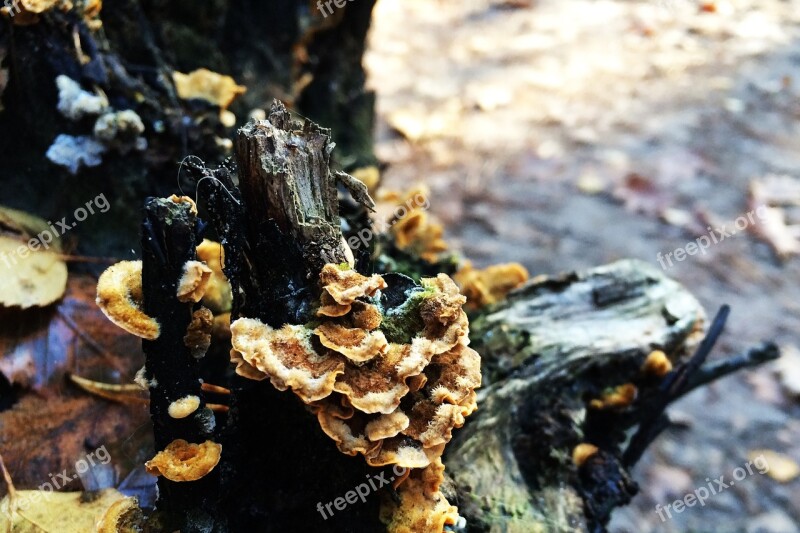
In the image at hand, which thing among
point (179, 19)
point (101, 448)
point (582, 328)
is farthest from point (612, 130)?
point (101, 448)

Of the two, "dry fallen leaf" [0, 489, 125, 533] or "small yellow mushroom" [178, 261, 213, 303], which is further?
"dry fallen leaf" [0, 489, 125, 533]

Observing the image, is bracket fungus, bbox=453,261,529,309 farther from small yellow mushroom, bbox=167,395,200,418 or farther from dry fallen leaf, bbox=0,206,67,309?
dry fallen leaf, bbox=0,206,67,309

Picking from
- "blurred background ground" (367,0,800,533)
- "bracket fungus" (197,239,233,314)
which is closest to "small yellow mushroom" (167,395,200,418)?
"bracket fungus" (197,239,233,314)

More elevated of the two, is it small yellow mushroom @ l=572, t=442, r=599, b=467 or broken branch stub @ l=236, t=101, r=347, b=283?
broken branch stub @ l=236, t=101, r=347, b=283

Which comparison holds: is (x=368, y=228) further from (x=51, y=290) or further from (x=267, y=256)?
(x=51, y=290)

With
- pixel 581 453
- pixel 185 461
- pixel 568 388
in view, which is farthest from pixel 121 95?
pixel 581 453
